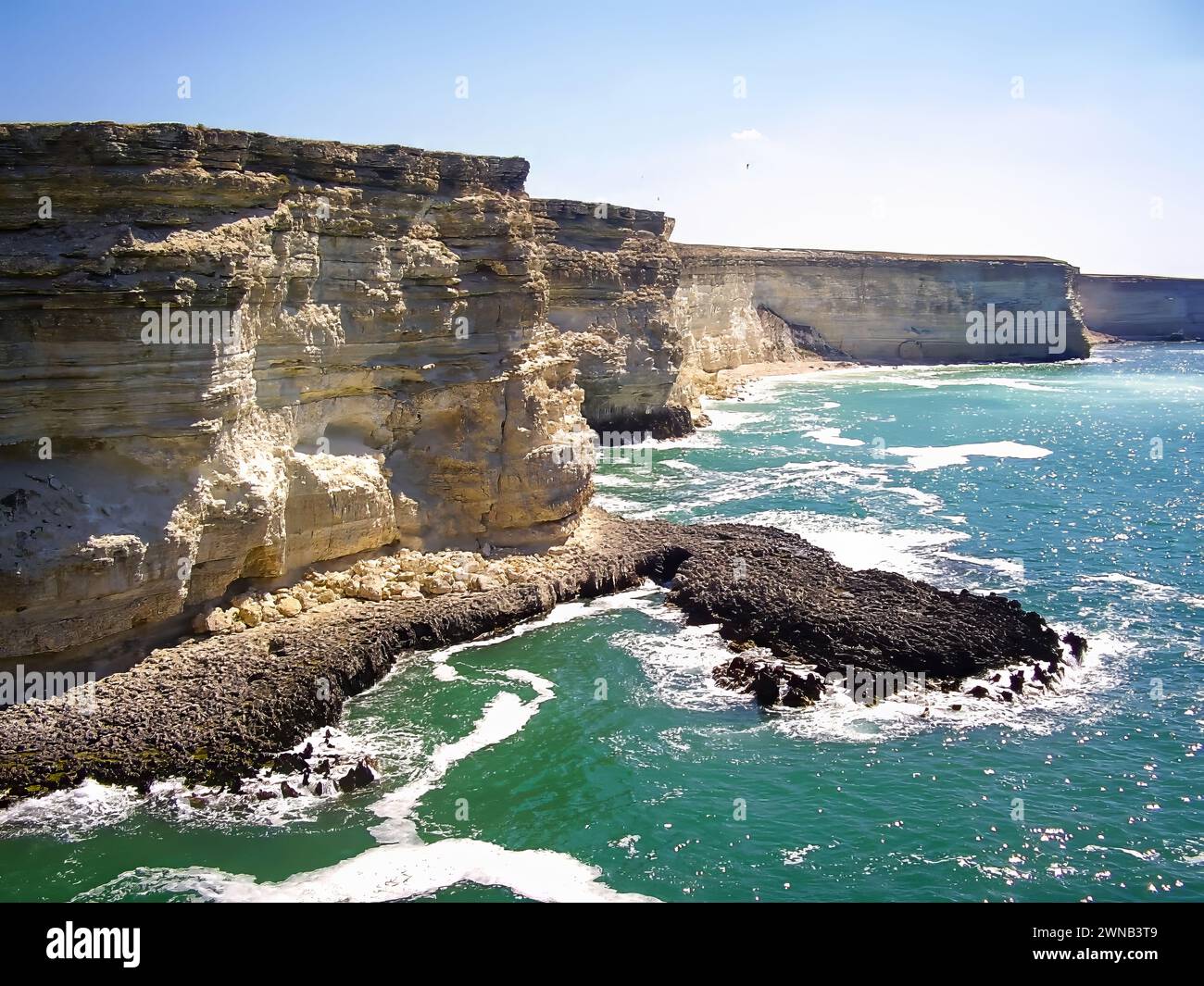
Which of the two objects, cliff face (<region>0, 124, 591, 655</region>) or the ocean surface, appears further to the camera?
cliff face (<region>0, 124, 591, 655</region>)

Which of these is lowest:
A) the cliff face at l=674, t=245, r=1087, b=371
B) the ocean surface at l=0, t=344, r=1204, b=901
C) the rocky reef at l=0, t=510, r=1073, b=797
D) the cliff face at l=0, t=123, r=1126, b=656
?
the ocean surface at l=0, t=344, r=1204, b=901

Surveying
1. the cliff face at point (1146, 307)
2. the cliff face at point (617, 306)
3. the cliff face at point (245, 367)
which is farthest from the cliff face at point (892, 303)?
the cliff face at point (245, 367)

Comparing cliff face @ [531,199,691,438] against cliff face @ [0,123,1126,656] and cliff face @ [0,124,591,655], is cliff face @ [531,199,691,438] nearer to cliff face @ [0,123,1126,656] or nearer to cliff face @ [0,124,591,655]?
cliff face @ [0,123,1126,656]

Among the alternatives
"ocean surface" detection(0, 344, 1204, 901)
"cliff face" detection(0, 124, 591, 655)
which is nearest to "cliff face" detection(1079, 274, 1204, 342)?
"ocean surface" detection(0, 344, 1204, 901)

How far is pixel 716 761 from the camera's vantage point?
18656 millimetres

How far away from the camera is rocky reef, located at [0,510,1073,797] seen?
1766 centimetres

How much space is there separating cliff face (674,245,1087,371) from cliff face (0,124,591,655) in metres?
49.9

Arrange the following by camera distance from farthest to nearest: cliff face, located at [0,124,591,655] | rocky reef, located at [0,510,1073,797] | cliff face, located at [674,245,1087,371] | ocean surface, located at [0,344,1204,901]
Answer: cliff face, located at [674,245,1087,371] → cliff face, located at [0,124,591,655] → rocky reef, located at [0,510,1073,797] → ocean surface, located at [0,344,1204,901]

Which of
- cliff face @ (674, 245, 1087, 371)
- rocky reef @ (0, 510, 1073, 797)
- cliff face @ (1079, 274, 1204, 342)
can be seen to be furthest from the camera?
cliff face @ (1079, 274, 1204, 342)

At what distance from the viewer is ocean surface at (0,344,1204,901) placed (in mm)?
15227

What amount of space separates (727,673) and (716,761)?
3.56 meters

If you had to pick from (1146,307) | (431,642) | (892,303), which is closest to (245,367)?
(431,642)

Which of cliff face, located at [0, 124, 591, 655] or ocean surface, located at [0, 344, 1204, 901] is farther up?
cliff face, located at [0, 124, 591, 655]

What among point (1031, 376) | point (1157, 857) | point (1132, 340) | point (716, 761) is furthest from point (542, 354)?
point (1132, 340)
